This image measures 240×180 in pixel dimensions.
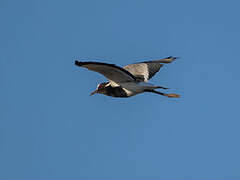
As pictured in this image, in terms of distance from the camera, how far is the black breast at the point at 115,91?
15.7m

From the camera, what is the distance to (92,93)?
16.8 meters

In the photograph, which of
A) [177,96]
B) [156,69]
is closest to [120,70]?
[156,69]

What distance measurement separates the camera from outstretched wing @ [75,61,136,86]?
43.7 ft

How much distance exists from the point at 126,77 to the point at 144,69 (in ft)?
7.65

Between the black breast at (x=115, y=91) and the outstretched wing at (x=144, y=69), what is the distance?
999 millimetres

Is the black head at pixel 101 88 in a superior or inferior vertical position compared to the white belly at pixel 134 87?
superior

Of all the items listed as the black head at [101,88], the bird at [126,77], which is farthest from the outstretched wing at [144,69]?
the black head at [101,88]

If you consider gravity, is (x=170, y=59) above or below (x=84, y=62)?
above

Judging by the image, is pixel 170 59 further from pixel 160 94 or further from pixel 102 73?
pixel 102 73

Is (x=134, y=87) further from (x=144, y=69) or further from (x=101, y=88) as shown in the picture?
(x=144, y=69)

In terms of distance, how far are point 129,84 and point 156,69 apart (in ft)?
7.52

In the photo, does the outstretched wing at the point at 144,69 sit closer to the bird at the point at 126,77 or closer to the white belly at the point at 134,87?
the bird at the point at 126,77

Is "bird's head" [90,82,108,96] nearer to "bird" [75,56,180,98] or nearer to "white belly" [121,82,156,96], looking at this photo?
"bird" [75,56,180,98]

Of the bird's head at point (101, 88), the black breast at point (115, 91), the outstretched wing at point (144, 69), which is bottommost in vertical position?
the black breast at point (115, 91)
